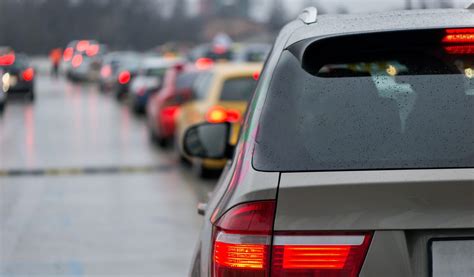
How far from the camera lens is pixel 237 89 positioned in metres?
14.8

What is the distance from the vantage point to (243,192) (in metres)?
3.58

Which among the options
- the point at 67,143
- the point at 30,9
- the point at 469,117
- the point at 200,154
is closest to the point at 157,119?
the point at 67,143

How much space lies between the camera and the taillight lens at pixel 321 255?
11.1 ft

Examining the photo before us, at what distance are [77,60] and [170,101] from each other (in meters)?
43.0

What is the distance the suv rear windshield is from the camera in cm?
355

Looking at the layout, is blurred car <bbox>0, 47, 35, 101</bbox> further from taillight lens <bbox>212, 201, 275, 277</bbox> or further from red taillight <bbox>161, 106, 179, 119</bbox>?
taillight lens <bbox>212, 201, 275, 277</bbox>

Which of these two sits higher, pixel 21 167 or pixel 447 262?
pixel 447 262

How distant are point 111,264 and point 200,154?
383 cm

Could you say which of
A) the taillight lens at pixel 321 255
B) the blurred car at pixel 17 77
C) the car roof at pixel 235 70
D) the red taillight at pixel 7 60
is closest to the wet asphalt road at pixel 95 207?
the car roof at pixel 235 70

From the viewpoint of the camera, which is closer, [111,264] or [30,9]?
[111,264]

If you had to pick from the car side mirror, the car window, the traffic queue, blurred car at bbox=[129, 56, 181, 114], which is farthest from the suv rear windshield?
blurred car at bbox=[129, 56, 181, 114]

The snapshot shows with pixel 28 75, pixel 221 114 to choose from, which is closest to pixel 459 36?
pixel 221 114

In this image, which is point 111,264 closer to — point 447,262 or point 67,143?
point 447,262

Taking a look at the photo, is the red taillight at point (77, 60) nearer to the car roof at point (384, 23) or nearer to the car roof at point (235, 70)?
the car roof at point (235, 70)
